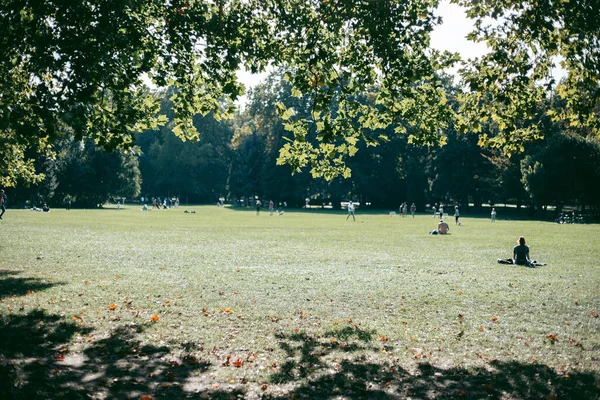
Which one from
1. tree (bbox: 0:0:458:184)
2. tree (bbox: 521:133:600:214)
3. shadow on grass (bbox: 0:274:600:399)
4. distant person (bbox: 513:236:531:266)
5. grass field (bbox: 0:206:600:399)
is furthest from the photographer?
tree (bbox: 521:133:600:214)

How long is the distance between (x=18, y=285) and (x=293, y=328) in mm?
7658

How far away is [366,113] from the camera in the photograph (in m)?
12.6

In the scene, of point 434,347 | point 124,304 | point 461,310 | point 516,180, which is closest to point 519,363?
point 434,347

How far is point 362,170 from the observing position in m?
86.2

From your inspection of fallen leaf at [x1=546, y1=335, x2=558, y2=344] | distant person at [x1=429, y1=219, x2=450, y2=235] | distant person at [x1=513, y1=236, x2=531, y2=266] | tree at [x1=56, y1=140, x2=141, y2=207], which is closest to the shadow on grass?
fallen leaf at [x1=546, y1=335, x2=558, y2=344]

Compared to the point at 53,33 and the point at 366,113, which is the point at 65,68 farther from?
the point at 366,113

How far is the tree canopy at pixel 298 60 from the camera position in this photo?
10.1 m

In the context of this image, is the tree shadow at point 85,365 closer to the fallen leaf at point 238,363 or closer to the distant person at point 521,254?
the fallen leaf at point 238,363

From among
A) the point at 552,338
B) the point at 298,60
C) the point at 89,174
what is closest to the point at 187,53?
the point at 298,60

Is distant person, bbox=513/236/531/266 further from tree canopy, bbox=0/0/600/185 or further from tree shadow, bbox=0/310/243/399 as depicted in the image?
tree shadow, bbox=0/310/243/399

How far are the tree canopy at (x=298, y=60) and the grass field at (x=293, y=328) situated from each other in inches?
141

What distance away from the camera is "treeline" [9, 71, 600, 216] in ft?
189

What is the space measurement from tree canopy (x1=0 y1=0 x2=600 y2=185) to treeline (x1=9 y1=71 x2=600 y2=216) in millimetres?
50778

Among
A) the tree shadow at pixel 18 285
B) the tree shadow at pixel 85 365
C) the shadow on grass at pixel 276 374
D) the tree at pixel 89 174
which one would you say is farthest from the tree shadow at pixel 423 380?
the tree at pixel 89 174
